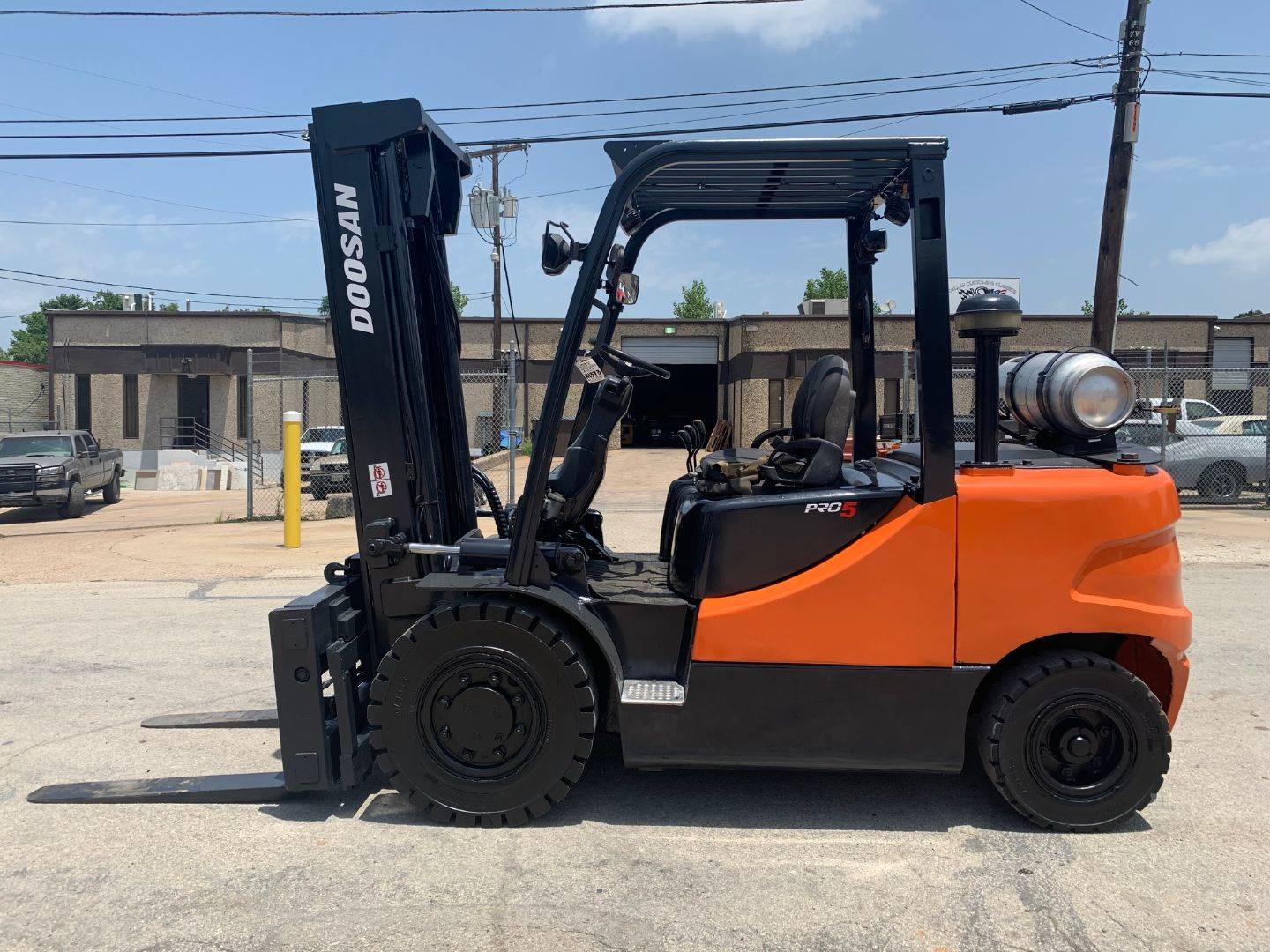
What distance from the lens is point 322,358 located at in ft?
105

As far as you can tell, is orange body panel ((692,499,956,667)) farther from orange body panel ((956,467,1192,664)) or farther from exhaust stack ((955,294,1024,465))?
exhaust stack ((955,294,1024,465))

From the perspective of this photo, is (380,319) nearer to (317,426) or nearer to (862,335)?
(862,335)

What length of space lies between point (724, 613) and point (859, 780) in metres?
1.27

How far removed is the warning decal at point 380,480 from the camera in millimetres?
3990

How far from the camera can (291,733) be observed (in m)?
3.70

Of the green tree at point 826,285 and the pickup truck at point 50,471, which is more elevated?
the green tree at point 826,285

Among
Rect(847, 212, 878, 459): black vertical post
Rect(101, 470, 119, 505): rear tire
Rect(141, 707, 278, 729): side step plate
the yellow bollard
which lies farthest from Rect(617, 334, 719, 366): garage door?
Rect(141, 707, 278, 729): side step plate

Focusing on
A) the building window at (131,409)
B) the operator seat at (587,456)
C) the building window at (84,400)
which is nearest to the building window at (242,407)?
the building window at (131,409)

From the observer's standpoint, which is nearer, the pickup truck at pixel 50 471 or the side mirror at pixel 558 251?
the side mirror at pixel 558 251

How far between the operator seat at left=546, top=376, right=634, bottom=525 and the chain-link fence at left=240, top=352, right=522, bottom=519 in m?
14.7

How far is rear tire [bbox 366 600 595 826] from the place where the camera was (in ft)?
11.9

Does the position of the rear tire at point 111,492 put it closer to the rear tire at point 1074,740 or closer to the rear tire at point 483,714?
the rear tire at point 483,714

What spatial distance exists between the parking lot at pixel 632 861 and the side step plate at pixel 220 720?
9 centimetres

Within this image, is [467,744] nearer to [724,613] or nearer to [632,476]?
[724,613]
